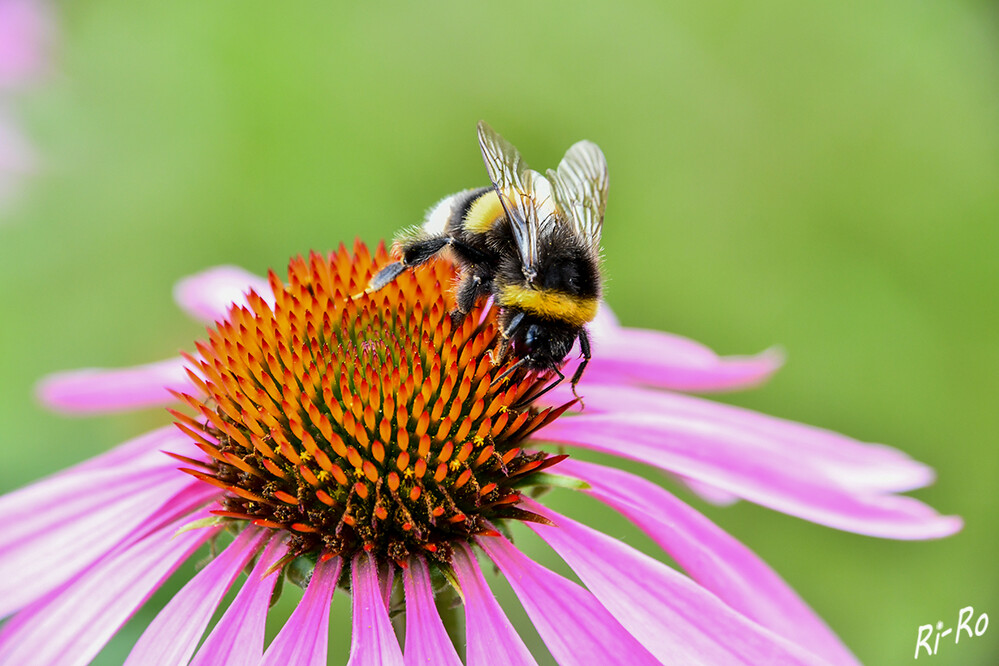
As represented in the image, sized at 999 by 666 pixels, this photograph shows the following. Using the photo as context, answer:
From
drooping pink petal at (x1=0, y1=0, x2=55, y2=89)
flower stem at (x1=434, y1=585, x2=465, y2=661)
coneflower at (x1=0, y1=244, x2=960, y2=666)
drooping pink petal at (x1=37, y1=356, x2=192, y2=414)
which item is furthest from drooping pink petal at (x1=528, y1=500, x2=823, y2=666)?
drooping pink petal at (x1=0, y1=0, x2=55, y2=89)

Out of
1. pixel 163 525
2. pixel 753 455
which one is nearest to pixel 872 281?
pixel 753 455

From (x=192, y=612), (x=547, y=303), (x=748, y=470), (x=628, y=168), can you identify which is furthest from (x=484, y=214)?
(x=628, y=168)

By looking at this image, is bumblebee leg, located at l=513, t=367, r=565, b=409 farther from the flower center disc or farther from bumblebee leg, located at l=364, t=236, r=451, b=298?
bumblebee leg, located at l=364, t=236, r=451, b=298

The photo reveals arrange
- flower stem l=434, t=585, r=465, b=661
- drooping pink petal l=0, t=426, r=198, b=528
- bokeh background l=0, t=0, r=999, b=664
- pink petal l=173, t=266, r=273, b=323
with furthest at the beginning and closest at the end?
bokeh background l=0, t=0, r=999, b=664, pink petal l=173, t=266, r=273, b=323, drooping pink petal l=0, t=426, r=198, b=528, flower stem l=434, t=585, r=465, b=661

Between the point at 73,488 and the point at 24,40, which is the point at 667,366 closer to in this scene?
the point at 73,488

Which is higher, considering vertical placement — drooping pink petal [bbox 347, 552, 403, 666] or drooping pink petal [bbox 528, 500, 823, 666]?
drooping pink petal [bbox 528, 500, 823, 666]

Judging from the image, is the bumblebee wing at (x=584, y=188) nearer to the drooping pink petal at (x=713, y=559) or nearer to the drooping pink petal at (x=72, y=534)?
the drooping pink petal at (x=713, y=559)

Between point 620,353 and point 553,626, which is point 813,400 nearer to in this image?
point 620,353
